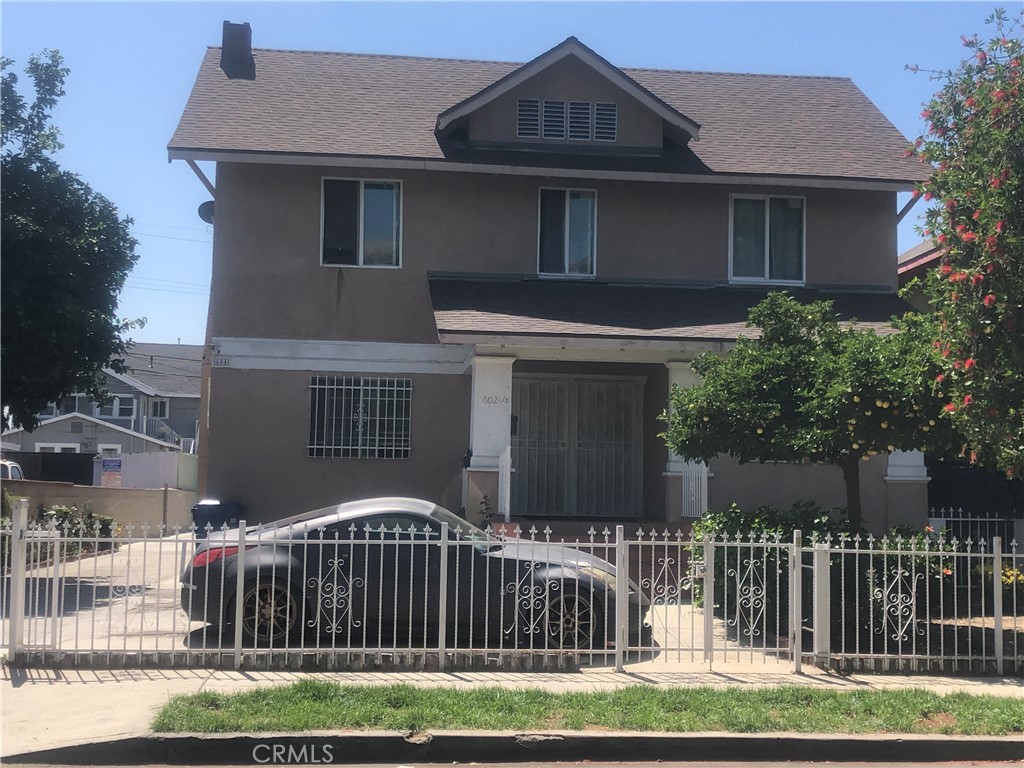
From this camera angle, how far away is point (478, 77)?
19766 mm

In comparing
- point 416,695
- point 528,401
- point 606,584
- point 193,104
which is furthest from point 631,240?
point 416,695

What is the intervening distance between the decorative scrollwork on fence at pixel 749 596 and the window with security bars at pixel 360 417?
271 inches

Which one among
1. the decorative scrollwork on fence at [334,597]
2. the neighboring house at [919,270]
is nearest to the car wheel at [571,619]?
the decorative scrollwork on fence at [334,597]

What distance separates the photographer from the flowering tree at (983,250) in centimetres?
885

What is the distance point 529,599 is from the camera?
9383 millimetres

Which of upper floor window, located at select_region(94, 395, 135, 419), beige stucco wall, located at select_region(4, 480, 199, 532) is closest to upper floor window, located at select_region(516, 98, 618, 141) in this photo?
beige stucco wall, located at select_region(4, 480, 199, 532)

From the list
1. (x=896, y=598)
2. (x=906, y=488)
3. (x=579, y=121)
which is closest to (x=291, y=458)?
(x=579, y=121)

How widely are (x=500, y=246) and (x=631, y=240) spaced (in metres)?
2.09

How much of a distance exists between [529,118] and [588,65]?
1232 millimetres

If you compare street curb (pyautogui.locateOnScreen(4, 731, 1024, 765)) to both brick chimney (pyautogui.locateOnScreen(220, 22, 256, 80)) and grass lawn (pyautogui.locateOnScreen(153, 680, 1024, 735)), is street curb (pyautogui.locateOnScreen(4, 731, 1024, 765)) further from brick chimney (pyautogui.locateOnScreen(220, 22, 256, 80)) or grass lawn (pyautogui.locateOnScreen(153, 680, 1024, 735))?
brick chimney (pyautogui.locateOnScreen(220, 22, 256, 80))

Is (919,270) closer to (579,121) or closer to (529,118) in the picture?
(579,121)

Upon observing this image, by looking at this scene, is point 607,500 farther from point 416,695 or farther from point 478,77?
point 416,695
